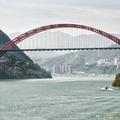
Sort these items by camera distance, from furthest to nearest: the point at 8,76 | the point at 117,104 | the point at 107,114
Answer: the point at 8,76 < the point at 117,104 < the point at 107,114

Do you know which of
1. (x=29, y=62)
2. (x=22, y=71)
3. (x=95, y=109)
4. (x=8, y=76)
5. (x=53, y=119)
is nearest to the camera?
(x=53, y=119)

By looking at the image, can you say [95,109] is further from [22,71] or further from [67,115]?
[22,71]

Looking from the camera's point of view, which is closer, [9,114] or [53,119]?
[53,119]

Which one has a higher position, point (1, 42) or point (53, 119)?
point (1, 42)

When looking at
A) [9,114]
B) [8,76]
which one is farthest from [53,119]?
[8,76]

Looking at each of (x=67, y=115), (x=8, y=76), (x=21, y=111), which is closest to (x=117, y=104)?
(x=67, y=115)

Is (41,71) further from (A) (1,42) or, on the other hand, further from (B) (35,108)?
(B) (35,108)
